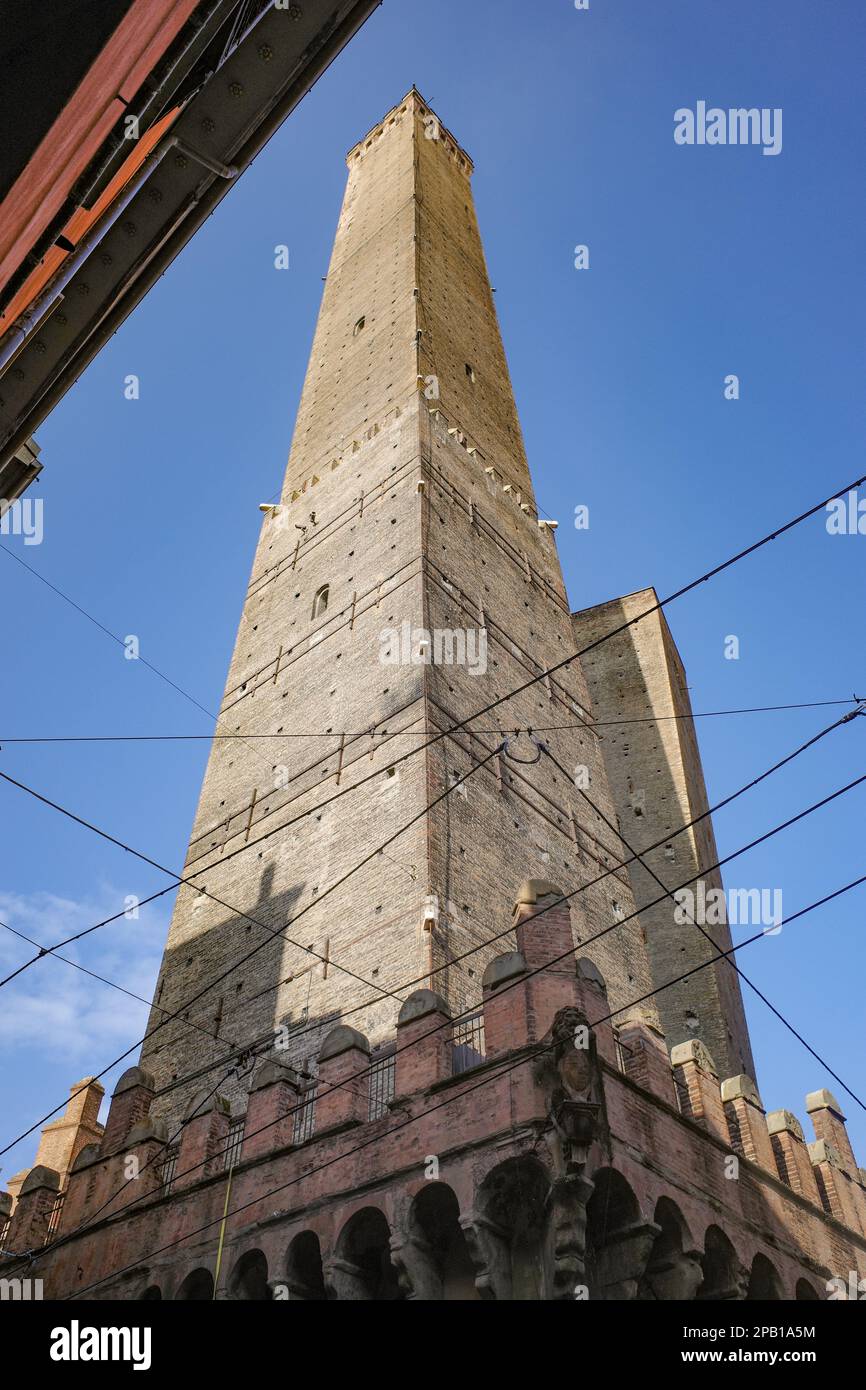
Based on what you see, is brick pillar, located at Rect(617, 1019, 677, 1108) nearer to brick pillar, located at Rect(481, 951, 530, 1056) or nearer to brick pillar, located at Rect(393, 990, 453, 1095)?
brick pillar, located at Rect(481, 951, 530, 1056)

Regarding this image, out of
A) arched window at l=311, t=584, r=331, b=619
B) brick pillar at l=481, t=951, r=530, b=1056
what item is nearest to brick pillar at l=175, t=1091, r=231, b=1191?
brick pillar at l=481, t=951, r=530, b=1056

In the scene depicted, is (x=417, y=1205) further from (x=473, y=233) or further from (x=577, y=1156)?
(x=473, y=233)

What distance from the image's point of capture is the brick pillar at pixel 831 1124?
10891 millimetres

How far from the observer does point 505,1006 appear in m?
8.20

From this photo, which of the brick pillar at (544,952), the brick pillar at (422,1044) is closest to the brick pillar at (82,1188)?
the brick pillar at (422,1044)

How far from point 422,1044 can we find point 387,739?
4.89 metres

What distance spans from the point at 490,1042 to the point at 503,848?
15.2 feet

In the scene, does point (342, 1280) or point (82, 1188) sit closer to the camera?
point (342, 1280)

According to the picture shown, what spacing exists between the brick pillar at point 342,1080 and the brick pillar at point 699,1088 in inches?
101

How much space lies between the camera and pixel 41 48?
21.9ft

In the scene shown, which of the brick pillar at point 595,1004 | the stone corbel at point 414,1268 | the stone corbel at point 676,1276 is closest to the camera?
the stone corbel at point 414,1268

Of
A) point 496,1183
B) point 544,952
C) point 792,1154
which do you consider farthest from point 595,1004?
point 792,1154

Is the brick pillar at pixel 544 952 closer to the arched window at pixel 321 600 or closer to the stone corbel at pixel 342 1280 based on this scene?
the stone corbel at pixel 342 1280

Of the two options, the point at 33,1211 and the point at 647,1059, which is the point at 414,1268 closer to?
the point at 647,1059
